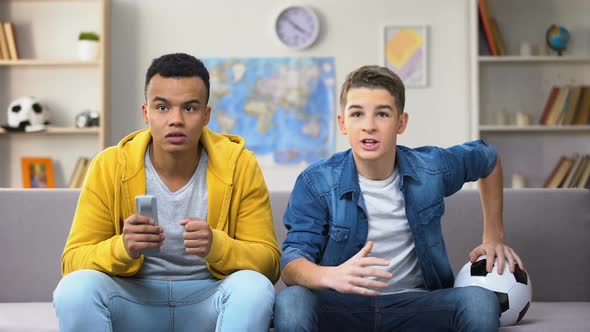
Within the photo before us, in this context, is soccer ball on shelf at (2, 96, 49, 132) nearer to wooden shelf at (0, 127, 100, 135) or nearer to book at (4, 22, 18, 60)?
wooden shelf at (0, 127, 100, 135)

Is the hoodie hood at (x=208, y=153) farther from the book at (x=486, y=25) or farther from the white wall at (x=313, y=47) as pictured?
the book at (x=486, y=25)

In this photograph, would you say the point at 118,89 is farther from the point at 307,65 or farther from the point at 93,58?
the point at 307,65

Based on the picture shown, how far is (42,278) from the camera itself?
2.55m

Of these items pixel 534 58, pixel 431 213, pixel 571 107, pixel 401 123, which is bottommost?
pixel 431 213

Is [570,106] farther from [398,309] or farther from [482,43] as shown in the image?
[398,309]

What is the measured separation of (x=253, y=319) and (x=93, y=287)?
37 centimetres

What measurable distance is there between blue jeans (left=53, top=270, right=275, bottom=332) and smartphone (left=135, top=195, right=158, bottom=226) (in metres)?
0.20

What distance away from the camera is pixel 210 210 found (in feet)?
6.94

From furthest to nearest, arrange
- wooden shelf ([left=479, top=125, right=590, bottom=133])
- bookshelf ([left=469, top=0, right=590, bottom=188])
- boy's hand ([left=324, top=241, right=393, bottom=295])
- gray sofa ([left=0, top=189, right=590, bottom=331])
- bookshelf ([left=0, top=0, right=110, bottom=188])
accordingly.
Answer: bookshelf ([left=0, top=0, right=110, bottom=188]), bookshelf ([left=469, top=0, right=590, bottom=188]), wooden shelf ([left=479, top=125, right=590, bottom=133]), gray sofa ([left=0, top=189, right=590, bottom=331]), boy's hand ([left=324, top=241, right=393, bottom=295])

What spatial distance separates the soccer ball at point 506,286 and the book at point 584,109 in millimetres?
3197

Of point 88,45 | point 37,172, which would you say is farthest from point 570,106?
point 37,172

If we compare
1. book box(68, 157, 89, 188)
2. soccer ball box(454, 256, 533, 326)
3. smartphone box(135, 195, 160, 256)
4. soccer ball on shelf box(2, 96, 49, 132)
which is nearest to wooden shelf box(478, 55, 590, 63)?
book box(68, 157, 89, 188)

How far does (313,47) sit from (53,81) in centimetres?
171

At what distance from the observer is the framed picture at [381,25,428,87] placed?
527 cm
